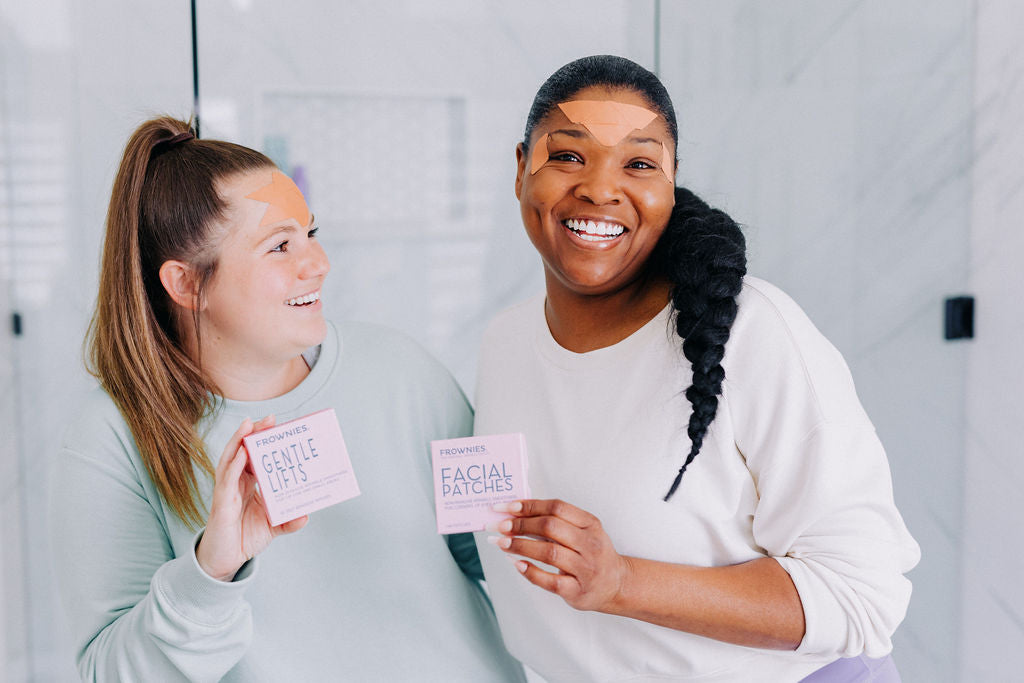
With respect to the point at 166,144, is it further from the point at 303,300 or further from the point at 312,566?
the point at 312,566

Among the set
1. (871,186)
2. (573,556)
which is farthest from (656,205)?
(871,186)

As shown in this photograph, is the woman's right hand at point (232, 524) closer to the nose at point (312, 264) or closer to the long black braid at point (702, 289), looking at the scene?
the nose at point (312, 264)

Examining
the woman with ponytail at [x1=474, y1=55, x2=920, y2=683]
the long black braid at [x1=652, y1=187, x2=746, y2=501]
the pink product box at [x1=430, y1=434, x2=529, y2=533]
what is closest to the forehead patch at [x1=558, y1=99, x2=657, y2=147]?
the woman with ponytail at [x1=474, y1=55, x2=920, y2=683]

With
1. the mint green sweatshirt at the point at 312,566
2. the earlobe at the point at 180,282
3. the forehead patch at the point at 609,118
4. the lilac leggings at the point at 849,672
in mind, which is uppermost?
the forehead patch at the point at 609,118

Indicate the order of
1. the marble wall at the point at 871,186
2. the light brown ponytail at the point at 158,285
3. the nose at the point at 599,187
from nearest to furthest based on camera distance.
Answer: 1. the nose at the point at 599,187
2. the light brown ponytail at the point at 158,285
3. the marble wall at the point at 871,186

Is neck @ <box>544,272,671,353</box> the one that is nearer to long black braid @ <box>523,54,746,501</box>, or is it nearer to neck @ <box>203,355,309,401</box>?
long black braid @ <box>523,54,746,501</box>

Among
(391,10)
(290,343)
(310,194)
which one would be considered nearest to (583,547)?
(290,343)

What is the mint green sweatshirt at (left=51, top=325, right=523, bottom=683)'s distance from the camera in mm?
950

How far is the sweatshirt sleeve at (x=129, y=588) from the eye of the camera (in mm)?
914

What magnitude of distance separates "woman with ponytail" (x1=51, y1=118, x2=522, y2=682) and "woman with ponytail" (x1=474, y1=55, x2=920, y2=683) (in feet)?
0.51

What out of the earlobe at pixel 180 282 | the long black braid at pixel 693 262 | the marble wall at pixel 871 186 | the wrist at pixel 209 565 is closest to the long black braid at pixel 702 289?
the long black braid at pixel 693 262

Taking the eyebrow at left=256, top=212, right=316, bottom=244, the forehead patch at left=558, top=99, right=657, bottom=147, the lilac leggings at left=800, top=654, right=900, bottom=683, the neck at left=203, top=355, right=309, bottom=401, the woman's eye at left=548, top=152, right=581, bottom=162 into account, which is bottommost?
the lilac leggings at left=800, top=654, right=900, bottom=683

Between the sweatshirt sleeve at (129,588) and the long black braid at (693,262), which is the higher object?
the long black braid at (693,262)

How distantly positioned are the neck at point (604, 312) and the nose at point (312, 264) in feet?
0.99
